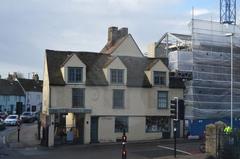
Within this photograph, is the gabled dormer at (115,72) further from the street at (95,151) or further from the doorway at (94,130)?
the street at (95,151)

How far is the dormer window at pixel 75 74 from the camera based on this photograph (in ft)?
145

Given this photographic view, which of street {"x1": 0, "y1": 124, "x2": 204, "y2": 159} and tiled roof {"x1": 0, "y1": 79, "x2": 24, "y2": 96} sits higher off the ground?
tiled roof {"x1": 0, "y1": 79, "x2": 24, "y2": 96}

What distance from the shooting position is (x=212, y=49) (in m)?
48.7

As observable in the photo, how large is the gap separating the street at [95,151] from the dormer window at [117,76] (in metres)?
6.43

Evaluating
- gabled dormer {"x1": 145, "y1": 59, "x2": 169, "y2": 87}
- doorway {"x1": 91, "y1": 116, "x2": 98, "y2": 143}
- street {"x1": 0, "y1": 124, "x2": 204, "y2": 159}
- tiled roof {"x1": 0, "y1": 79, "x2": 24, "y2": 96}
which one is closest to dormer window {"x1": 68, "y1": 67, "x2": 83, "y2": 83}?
doorway {"x1": 91, "y1": 116, "x2": 98, "y2": 143}

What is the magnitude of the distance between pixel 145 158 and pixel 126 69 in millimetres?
15411

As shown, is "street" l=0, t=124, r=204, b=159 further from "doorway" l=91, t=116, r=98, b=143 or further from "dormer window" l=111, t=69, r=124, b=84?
"dormer window" l=111, t=69, r=124, b=84

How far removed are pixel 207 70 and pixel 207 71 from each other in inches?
3.7

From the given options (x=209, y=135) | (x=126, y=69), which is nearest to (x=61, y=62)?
(x=126, y=69)

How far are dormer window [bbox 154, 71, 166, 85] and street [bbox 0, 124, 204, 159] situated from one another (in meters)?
7.49

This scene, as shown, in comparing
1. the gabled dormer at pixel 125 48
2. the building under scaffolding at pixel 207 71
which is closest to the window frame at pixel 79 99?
the gabled dormer at pixel 125 48

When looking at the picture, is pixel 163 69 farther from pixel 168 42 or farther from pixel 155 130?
pixel 168 42

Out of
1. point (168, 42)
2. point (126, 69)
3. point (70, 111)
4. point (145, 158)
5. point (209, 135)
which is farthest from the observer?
point (168, 42)

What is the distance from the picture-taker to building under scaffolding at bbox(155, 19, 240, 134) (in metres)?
47.7
